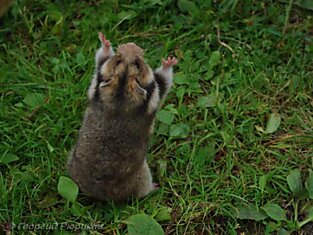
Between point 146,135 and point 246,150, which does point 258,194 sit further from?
point 146,135

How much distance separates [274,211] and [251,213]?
0.42 feet

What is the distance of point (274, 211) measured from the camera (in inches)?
147

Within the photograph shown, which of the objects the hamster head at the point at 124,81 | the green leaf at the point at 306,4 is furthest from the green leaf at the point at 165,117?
the green leaf at the point at 306,4

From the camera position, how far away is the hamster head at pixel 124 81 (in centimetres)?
330

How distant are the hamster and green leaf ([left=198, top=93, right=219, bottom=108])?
62 cm

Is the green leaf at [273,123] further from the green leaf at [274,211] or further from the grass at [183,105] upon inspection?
the green leaf at [274,211]

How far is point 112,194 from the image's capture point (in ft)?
11.8

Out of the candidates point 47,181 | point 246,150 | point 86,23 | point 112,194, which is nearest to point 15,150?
point 47,181

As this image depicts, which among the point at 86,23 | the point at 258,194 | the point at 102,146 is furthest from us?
the point at 86,23

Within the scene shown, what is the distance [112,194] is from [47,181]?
1.53ft

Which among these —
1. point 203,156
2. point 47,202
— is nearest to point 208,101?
point 203,156

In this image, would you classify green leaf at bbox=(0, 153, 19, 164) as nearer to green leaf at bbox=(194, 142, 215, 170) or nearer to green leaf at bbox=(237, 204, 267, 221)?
green leaf at bbox=(194, 142, 215, 170)

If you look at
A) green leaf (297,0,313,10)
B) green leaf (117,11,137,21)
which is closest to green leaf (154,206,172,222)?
green leaf (117,11,137,21)

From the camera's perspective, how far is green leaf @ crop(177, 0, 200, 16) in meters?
4.62
